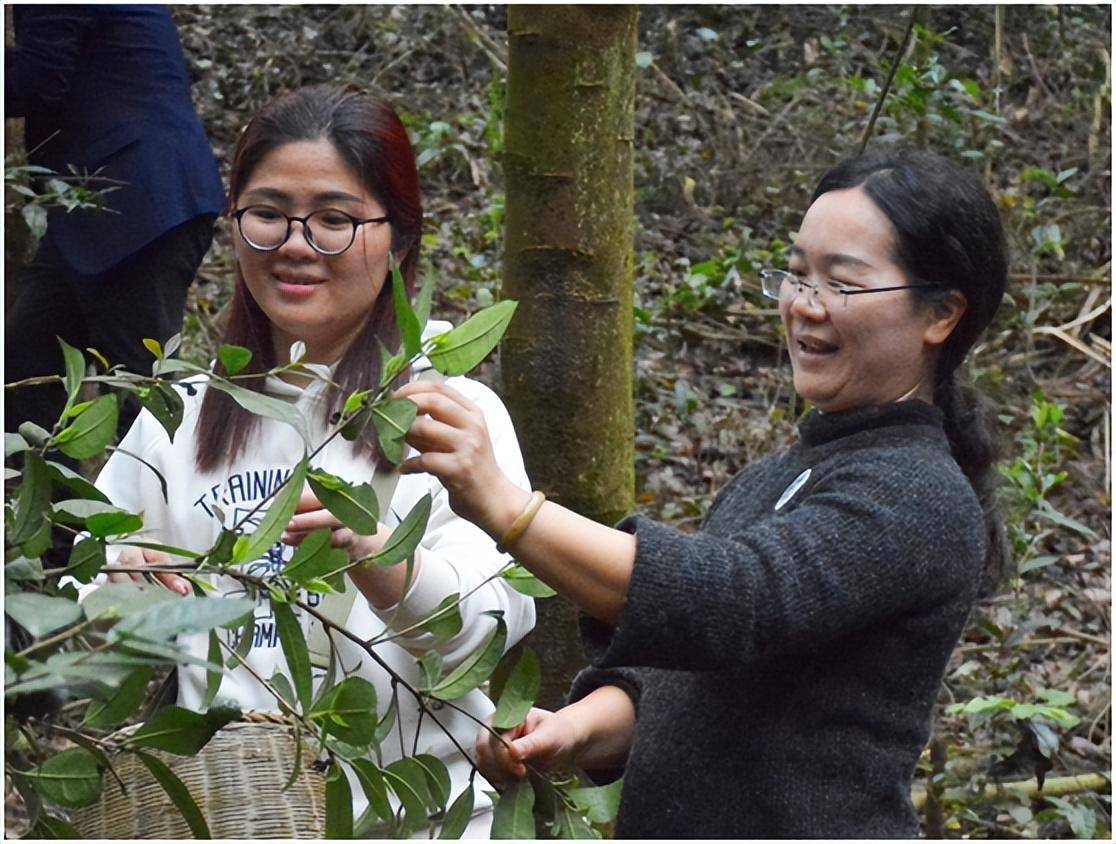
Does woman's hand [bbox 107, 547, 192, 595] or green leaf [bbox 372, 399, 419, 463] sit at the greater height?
green leaf [bbox 372, 399, 419, 463]

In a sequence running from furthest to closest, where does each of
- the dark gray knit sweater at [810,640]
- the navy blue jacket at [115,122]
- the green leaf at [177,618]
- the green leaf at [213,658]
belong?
the navy blue jacket at [115,122] < the dark gray knit sweater at [810,640] < the green leaf at [213,658] < the green leaf at [177,618]

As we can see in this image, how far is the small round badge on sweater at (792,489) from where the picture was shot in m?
1.94

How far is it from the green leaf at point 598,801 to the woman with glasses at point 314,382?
0.24 meters

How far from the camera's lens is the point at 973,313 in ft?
6.68

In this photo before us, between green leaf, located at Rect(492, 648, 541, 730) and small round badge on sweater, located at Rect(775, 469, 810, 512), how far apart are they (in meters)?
0.35

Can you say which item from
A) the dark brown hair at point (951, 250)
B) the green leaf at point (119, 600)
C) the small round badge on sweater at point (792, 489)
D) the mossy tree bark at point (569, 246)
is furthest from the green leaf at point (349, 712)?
the mossy tree bark at point (569, 246)

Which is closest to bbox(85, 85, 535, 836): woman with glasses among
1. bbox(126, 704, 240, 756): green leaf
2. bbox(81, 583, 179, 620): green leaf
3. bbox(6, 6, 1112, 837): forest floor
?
bbox(126, 704, 240, 756): green leaf

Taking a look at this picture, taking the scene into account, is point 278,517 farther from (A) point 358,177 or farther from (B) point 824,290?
(A) point 358,177

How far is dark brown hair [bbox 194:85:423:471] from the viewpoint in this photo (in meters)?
2.33

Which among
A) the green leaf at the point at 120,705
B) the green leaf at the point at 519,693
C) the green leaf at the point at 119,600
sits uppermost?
the green leaf at the point at 119,600

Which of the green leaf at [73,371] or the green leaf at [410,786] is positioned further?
the green leaf at [410,786]

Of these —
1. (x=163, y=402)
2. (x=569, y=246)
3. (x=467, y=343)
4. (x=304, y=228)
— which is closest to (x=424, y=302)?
(x=467, y=343)

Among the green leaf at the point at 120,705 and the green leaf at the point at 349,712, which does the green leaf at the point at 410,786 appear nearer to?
the green leaf at the point at 349,712

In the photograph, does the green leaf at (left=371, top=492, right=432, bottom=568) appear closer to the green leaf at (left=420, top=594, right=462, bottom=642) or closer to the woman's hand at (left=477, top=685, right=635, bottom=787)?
the green leaf at (left=420, top=594, right=462, bottom=642)
